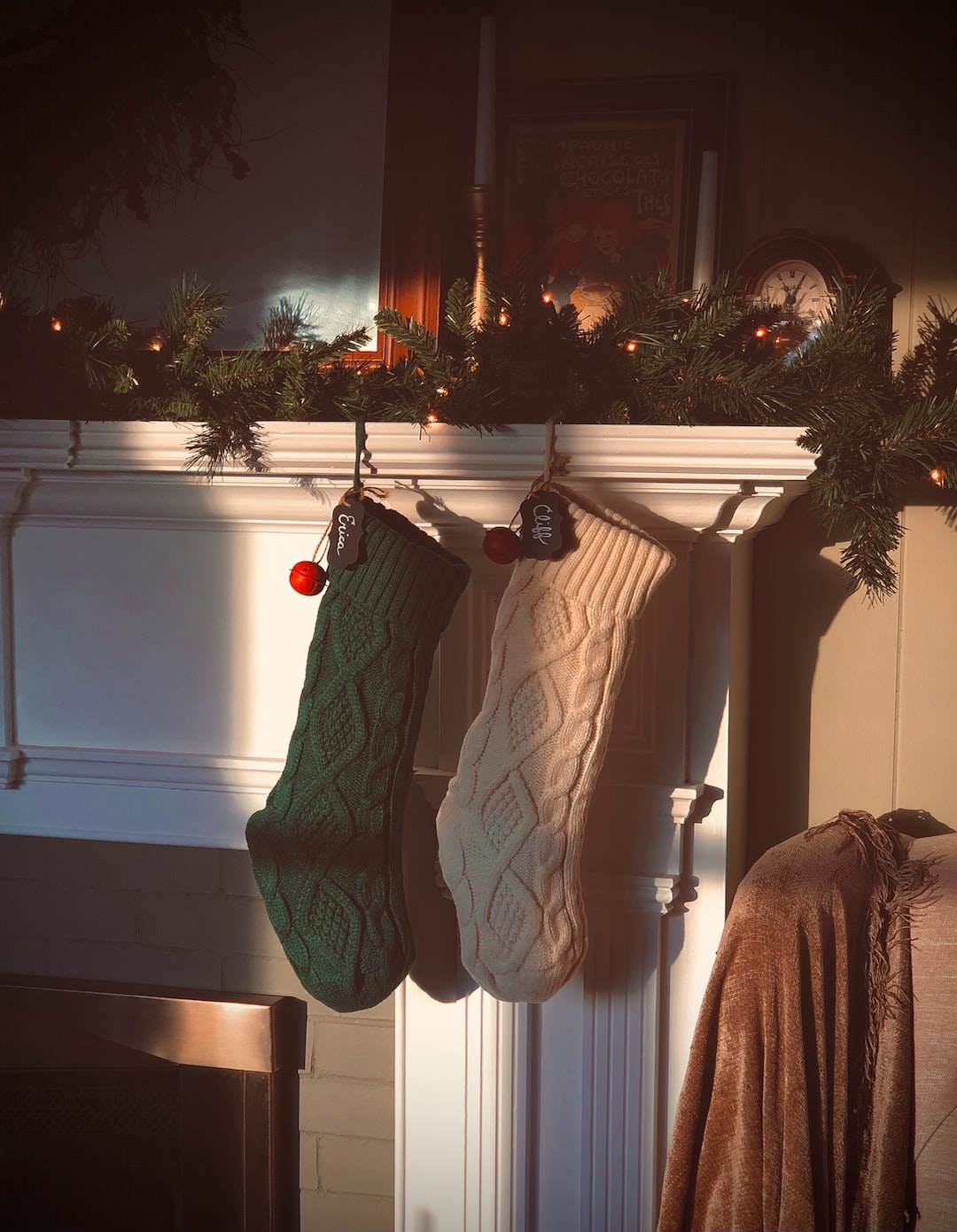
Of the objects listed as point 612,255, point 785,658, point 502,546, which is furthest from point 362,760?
point 612,255

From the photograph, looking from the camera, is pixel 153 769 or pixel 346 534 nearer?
pixel 346 534

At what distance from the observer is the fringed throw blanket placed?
968 millimetres

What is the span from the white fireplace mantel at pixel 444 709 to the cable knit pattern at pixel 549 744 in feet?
0.37

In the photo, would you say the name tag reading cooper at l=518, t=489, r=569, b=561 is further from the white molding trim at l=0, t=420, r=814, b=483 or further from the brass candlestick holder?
the brass candlestick holder

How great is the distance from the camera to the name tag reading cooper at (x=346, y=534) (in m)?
1.03

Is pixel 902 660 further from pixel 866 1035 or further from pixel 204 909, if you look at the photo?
pixel 204 909

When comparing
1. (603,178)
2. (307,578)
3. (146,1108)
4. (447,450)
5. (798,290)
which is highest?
(603,178)

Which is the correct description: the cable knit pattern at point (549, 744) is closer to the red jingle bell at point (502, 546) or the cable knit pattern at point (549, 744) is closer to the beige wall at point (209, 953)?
the red jingle bell at point (502, 546)

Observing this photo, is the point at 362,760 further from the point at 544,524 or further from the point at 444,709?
the point at 544,524

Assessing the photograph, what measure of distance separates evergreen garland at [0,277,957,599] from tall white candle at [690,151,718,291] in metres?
0.10

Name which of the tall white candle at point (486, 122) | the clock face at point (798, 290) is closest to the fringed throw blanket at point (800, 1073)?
the clock face at point (798, 290)

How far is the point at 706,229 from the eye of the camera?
3.98 feet

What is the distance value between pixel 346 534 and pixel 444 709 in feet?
0.81

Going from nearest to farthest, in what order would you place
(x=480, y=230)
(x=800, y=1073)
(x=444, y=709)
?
1. (x=800, y=1073)
2. (x=444, y=709)
3. (x=480, y=230)
